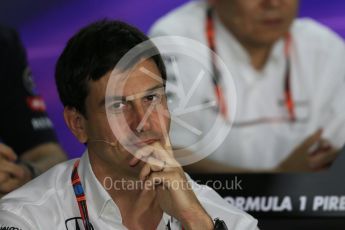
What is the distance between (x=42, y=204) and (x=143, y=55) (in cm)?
47

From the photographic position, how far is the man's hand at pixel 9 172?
188 centimetres

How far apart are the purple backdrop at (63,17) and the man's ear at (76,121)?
2.63 feet

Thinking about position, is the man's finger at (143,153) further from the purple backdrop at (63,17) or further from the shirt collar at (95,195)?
the purple backdrop at (63,17)

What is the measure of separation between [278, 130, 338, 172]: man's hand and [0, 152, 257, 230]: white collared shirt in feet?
2.79

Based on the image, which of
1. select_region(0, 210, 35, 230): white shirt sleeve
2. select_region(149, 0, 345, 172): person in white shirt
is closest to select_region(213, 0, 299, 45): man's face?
select_region(149, 0, 345, 172): person in white shirt

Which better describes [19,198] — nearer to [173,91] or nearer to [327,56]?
[173,91]

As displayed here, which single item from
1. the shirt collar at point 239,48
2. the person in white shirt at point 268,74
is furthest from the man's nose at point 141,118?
the shirt collar at point 239,48

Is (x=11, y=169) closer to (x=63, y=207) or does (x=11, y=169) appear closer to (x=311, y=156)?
(x=63, y=207)

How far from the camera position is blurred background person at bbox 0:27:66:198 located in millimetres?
2406

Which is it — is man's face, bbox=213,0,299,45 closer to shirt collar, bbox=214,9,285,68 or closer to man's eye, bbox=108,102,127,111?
shirt collar, bbox=214,9,285,68

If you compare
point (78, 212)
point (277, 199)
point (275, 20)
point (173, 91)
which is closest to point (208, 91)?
point (173, 91)

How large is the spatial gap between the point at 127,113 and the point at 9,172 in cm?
51

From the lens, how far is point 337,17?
2525mm

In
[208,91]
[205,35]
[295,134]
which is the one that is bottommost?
[295,134]
